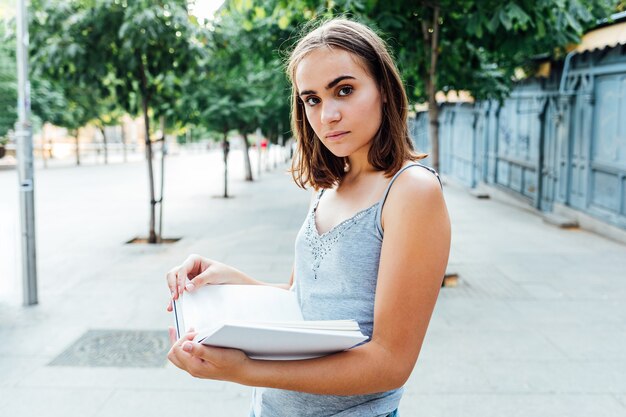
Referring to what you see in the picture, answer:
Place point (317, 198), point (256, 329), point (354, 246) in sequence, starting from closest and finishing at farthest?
point (256, 329) < point (354, 246) < point (317, 198)

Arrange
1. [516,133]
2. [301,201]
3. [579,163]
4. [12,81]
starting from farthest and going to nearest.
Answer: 1. [12,81]
2. [301,201]
3. [516,133]
4. [579,163]

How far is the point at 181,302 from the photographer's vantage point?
1497 millimetres

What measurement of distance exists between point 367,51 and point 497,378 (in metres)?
3.49

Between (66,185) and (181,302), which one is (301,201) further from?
(181,302)

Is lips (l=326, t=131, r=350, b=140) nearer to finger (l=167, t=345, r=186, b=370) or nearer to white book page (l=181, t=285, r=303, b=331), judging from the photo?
white book page (l=181, t=285, r=303, b=331)

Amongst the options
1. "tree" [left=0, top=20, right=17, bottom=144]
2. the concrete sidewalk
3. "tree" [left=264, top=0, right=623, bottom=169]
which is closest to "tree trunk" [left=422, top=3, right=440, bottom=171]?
"tree" [left=264, top=0, right=623, bottom=169]

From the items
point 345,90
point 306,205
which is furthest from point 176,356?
point 306,205

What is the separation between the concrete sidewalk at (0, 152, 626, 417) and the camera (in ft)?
13.3

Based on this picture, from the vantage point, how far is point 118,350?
498cm

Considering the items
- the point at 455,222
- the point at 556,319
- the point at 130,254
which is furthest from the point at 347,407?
the point at 455,222

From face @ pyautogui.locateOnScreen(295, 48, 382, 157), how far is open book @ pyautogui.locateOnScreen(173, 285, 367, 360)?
0.41m

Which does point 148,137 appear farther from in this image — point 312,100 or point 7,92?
point 7,92

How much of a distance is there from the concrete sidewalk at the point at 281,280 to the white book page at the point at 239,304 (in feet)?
8.09

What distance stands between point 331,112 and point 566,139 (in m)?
11.8
